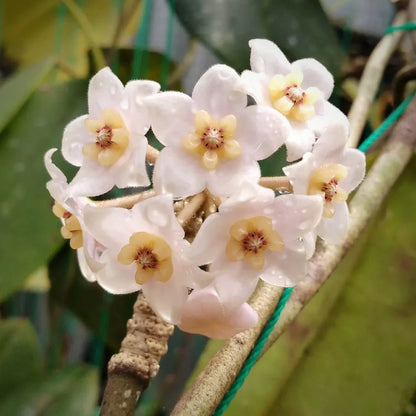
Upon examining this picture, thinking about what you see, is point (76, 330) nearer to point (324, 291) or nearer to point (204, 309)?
point (324, 291)

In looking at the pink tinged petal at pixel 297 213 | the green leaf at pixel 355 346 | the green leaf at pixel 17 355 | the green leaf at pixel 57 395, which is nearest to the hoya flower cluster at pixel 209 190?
the pink tinged petal at pixel 297 213

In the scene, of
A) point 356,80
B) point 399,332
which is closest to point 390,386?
point 399,332

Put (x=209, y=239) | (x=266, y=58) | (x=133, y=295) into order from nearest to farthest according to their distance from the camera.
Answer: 1. (x=209, y=239)
2. (x=266, y=58)
3. (x=133, y=295)

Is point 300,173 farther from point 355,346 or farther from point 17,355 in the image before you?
point 17,355

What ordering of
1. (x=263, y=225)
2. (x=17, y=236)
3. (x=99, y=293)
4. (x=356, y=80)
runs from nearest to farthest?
(x=263, y=225) → (x=17, y=236) → (x=99, y=293) → (x=356, y=80)

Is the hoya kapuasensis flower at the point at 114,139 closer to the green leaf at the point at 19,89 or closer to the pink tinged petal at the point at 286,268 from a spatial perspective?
the pink tinged petal at the point at 286,268

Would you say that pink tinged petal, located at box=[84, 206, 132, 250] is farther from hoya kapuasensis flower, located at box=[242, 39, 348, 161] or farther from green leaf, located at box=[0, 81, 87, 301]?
green leaf, located at box=[0, 81, 87, 301]

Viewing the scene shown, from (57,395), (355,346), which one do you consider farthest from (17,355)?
(355,346)
